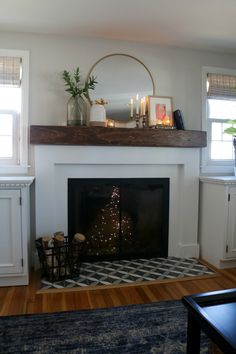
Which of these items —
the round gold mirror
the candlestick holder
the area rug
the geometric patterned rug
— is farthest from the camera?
the candlestick holder

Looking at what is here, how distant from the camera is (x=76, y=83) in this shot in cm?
279

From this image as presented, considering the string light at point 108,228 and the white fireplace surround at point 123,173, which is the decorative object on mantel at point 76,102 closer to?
the white fireplace surround at point 123,173

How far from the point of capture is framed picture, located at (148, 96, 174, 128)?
292cm

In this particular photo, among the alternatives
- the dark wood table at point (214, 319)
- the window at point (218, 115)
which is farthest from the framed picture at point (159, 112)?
the dark wood table at point (214, 319)

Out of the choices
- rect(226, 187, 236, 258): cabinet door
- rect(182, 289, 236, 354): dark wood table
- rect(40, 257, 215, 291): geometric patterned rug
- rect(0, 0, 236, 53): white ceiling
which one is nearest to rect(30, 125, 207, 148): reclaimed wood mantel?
rect(226, 187, 236, 258): cabinet door

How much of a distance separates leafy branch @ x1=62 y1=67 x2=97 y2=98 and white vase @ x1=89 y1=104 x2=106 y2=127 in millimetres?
190

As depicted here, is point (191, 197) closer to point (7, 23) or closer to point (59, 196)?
point (59, 196)

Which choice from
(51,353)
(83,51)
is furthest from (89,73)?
(51,353)

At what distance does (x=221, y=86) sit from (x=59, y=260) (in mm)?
2639

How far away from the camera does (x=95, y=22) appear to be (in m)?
2.47

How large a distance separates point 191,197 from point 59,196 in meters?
1.46

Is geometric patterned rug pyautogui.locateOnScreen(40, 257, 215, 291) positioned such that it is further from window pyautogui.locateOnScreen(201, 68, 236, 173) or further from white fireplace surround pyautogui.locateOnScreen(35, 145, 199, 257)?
window pyautogui.locateOnScreen(201, 68, 236, 173)

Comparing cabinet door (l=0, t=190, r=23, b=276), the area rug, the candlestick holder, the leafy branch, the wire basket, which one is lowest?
the area rug

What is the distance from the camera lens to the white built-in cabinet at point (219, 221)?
267 centimetres
